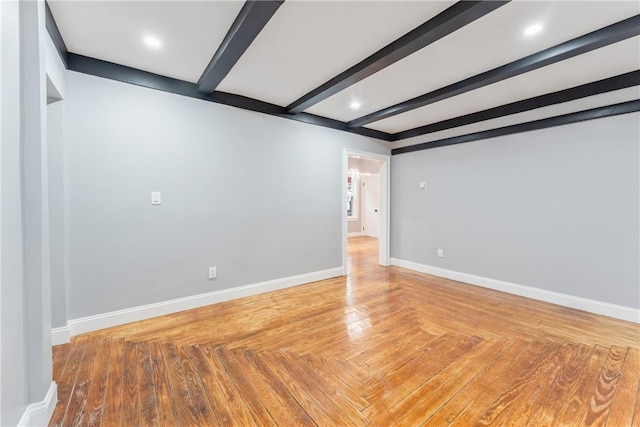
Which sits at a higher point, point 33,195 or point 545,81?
point 545,81

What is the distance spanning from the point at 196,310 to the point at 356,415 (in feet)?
6.99

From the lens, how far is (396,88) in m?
2.92

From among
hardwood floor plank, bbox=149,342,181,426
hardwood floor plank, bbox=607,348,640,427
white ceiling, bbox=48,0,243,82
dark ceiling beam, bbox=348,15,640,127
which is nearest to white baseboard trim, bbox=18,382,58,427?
hardwood floor plank, bbox=149,342,181,426

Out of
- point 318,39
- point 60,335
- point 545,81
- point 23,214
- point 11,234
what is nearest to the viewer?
point 11,234

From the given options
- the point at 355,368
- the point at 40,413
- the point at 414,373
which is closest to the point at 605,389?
the point at 414,373

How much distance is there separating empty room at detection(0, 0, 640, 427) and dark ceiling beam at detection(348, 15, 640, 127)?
2 centimetres

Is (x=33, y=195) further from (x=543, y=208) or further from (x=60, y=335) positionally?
(x=543, y=208)

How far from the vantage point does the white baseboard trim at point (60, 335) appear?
2203 millimetres

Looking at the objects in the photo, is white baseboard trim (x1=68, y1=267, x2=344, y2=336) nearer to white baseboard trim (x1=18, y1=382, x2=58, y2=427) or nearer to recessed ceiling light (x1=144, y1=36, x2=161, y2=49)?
white baseboard trim (x1=18, y1=382, x2=58, y2=427)

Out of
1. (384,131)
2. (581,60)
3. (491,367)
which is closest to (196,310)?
(491,367)

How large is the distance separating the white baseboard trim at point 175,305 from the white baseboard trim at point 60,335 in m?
0.08

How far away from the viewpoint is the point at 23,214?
4.34 feet

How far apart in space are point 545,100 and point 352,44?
7.85ft

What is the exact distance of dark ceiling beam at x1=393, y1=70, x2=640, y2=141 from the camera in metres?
2.48
